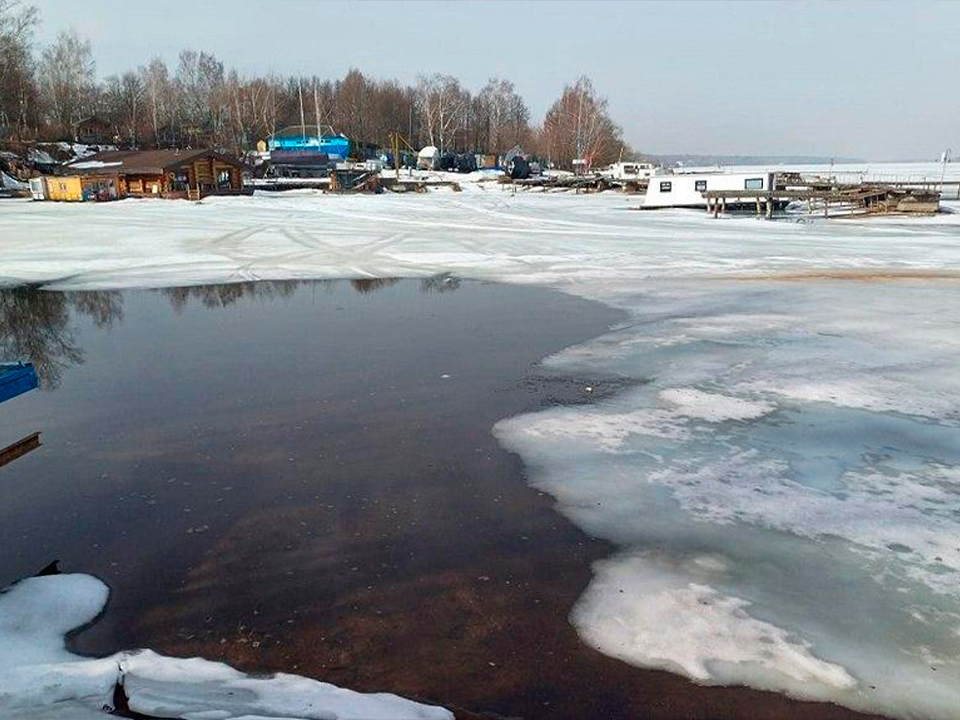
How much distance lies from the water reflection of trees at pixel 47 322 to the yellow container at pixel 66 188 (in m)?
34.1

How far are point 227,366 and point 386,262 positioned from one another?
991 cm

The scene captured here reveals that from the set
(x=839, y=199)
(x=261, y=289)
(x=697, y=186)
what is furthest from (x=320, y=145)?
(x=261, y=289)

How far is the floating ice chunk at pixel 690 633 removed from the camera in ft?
12.4

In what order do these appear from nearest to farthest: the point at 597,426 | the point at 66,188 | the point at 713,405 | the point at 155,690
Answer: the point at 155,690 → the point at 597,426 → the point at 713,405 → the point at 66,188

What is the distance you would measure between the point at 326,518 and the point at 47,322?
9215 millimetres

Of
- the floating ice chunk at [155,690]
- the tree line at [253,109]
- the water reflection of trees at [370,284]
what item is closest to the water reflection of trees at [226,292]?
the water reflection of trees at [370,284]

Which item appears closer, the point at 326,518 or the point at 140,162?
the point at 326,518

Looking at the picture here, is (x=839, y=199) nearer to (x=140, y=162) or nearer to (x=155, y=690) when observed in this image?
(x=155, y=690)

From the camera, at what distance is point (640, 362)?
9547 mm

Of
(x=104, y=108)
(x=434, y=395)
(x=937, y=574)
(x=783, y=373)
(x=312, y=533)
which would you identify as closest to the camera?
(x=937, y=574)

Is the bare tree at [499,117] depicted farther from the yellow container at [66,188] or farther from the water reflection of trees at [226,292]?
the water reflection of trees at [226,292]

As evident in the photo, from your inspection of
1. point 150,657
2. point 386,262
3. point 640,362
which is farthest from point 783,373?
point 386,262

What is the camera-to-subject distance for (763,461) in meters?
6.36

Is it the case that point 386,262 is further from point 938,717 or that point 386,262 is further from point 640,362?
point 938,717
